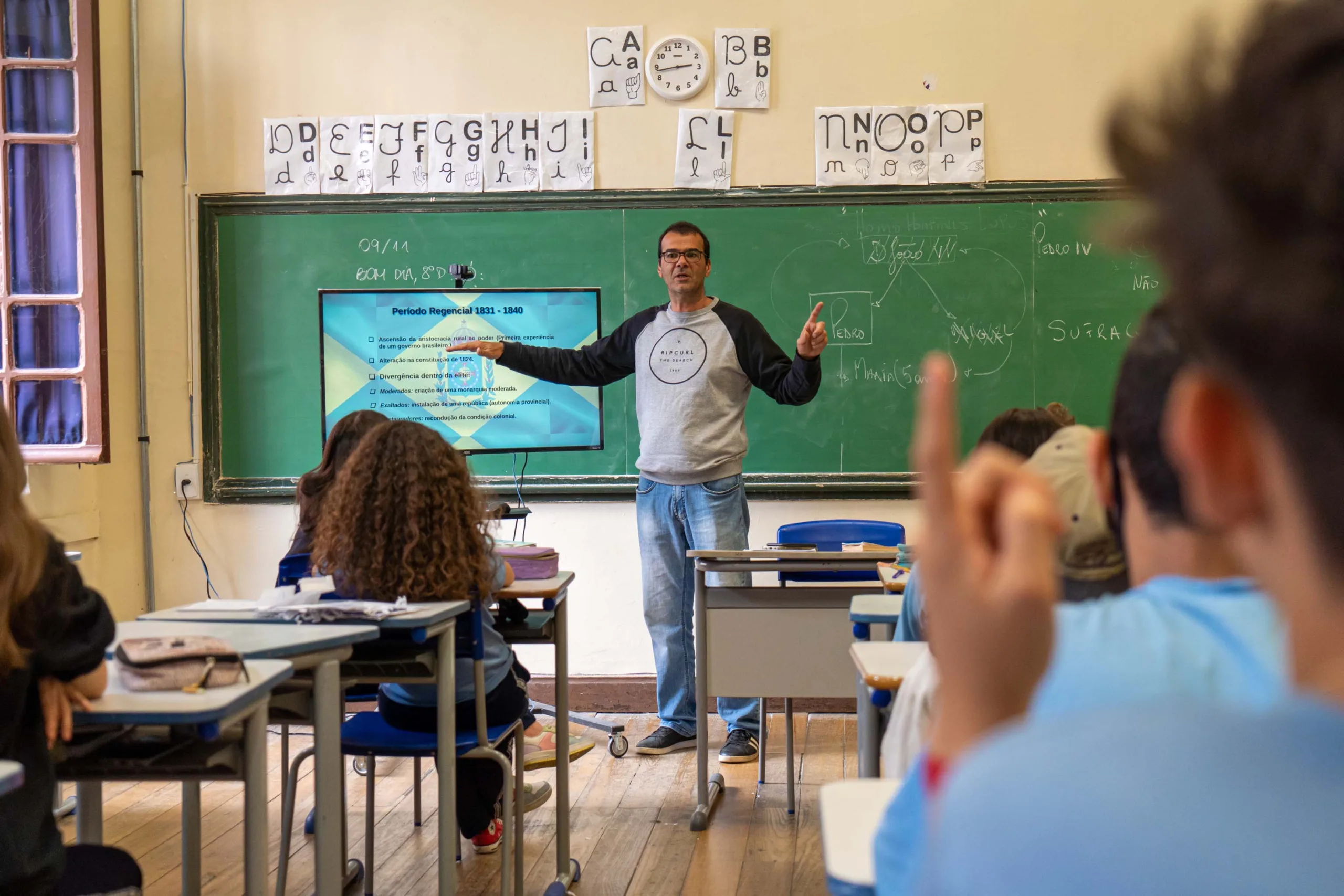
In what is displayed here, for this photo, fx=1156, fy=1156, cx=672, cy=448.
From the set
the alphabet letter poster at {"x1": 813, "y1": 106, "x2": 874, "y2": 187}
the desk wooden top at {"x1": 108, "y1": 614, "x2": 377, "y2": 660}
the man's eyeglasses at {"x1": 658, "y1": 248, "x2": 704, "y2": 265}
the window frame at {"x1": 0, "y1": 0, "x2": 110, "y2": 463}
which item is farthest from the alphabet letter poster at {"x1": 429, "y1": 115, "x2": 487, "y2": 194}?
the desk wooden top at {"x1": 108, "y1": 614, "x2": 377, "y2": 660}

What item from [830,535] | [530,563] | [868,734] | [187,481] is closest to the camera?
[868,734]

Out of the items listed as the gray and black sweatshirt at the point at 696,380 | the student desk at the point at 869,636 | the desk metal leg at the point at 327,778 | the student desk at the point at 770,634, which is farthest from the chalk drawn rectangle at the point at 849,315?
the desk metal leg at the point at 327,778

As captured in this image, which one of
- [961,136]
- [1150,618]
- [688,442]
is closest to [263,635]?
[1150,618]

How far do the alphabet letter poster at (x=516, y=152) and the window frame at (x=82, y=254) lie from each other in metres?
1.46

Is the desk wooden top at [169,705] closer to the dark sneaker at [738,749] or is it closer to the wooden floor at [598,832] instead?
the wooden floor at [598,832]

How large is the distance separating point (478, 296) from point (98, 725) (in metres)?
3.02

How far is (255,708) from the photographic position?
1809 mm

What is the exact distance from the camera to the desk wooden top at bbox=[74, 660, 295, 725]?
5.24 feet

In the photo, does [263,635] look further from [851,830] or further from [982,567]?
[982,567]

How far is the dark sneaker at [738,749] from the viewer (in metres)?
4.04

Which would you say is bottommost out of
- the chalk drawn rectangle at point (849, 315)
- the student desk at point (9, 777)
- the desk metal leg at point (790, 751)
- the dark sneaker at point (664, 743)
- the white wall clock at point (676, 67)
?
the dark sneaker at point (664, 743)

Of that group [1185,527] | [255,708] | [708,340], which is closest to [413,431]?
[255,708]

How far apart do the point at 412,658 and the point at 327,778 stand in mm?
331

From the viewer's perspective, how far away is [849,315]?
467cm
